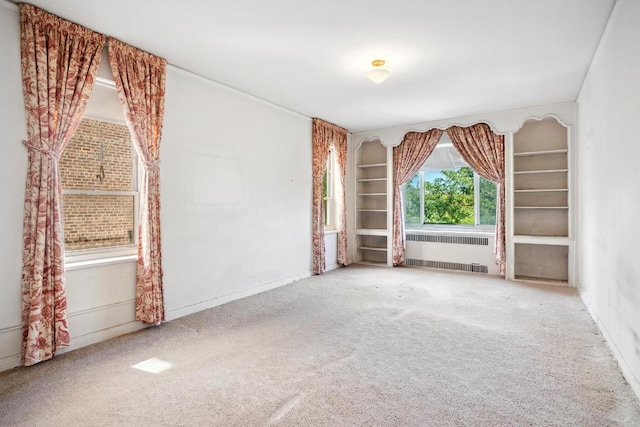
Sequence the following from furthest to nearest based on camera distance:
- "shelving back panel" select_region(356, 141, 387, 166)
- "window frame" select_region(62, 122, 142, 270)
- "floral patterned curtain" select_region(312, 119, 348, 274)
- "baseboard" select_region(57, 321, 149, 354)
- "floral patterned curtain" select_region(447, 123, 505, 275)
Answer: "shelving back panel" select_region(356, 141, 387, 166)
"floral patterned curtain" select_region(312, 119, 348, 274)
"floral patterned curtain" select_region(447, 123, 505, 275)
"window frame" select_region(62, 122, 142, 270)
"baseboard" select_region(57, 321, 149, 354)

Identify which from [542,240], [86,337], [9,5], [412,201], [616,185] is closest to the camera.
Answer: [9,5]

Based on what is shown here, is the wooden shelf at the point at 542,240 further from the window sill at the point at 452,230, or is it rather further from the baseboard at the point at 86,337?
the baseboard at the point at 86,337

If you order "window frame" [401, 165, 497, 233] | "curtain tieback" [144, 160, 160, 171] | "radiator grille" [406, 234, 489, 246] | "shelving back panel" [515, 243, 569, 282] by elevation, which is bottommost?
"shelving back panel" [515, 243, 569, 282]

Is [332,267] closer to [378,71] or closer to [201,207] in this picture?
[201,207]

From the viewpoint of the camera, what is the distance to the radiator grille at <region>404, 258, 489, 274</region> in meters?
5.93

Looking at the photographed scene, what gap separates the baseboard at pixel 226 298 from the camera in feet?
12.0

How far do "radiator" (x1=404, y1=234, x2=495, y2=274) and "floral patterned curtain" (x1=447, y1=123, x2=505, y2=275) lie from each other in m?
0.32

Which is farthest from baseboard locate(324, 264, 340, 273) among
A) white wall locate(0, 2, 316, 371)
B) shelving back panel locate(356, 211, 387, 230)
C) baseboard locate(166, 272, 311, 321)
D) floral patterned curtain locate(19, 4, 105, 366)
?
floral patterned curtain locate(19, 4, 105, 366)

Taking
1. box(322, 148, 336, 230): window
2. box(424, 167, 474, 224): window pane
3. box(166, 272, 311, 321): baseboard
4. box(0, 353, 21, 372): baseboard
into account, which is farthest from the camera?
box(322, 148, 336, 230): window

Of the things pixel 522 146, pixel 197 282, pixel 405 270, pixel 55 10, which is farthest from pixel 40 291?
pixel 522 146

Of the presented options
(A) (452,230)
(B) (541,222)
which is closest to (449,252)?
(A) (452,230)

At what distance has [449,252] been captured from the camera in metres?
6.22

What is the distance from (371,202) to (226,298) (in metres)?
3.81

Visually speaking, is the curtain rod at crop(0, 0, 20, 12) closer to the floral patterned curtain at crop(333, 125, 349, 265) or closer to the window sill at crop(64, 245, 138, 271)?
the window sill at crop(64, 245, 138, 271)
